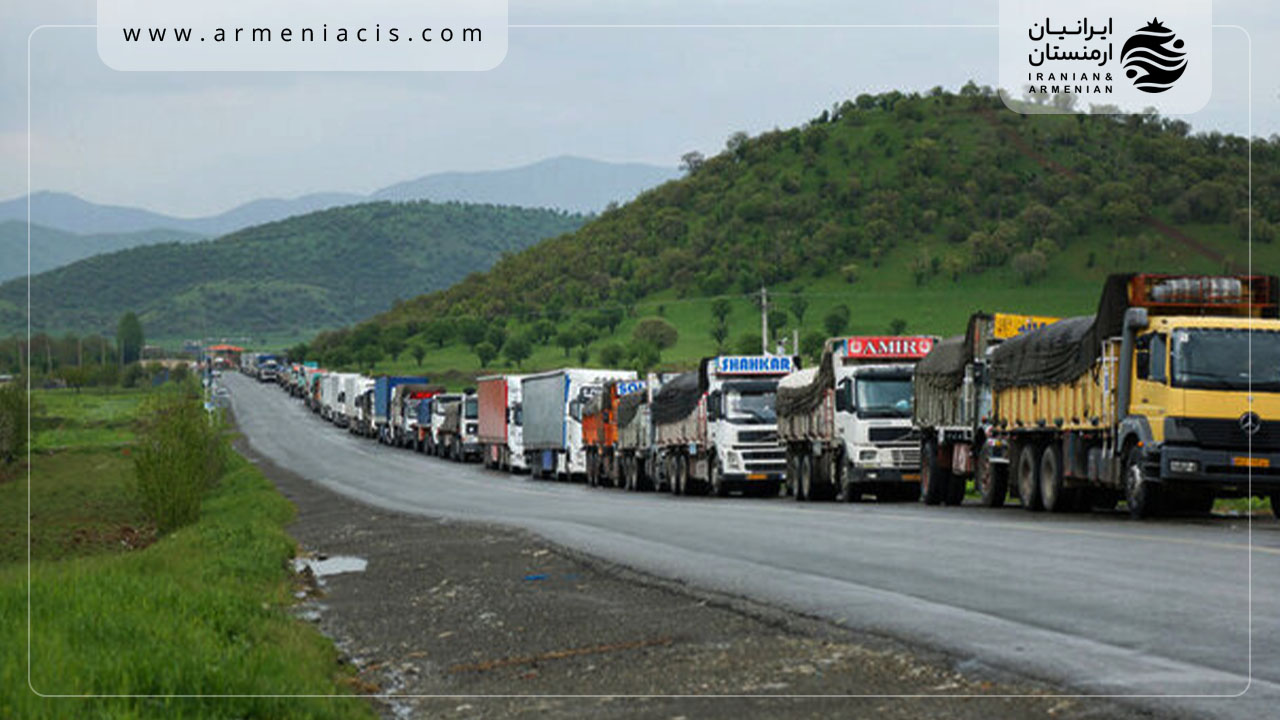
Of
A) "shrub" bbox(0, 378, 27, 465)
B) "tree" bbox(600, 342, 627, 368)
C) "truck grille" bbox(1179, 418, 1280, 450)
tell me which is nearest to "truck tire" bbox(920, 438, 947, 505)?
"truck grille" bbox(1179, 418, 1280, 450)

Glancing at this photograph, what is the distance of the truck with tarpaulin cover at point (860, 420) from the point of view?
118ft

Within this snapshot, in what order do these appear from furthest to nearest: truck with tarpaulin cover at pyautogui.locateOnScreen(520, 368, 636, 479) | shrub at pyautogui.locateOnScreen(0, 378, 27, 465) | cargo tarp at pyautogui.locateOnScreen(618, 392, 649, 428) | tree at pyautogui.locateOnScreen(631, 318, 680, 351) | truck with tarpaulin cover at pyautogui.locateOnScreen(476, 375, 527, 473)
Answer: tree at pyautogui.locateOnScreen(631, 318, 680, 351)
shrub at pyautogui.locateOnScreen(0, 378, 27, 465)
truck with tarpaulin cover at pyautogui.locateOnScreen(476, 375, 527, 473)
truck with tarpaulin cover at pyautogui.locateOnScreen(520, 368, 636, 479)
cargo tarp at pyautogui.locateOnScreen(618, 392, 649, 428)

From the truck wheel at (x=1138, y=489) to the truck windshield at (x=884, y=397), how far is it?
10700 millimetres

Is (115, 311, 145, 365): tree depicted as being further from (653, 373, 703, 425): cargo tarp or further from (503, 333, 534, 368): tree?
(503, 333, 534, 368): tree

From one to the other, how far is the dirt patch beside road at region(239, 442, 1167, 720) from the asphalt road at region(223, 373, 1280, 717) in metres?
0.53

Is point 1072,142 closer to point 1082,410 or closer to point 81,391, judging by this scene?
point 81,391

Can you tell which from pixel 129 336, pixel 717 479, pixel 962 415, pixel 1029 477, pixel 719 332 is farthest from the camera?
pixel 719 332

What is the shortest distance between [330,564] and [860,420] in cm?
1439

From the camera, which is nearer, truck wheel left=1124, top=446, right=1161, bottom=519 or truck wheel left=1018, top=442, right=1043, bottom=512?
truck wheel left=1124, top=446, right=1161, bottom=519

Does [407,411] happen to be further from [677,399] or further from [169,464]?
[169,464]

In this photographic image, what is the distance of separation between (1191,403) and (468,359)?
156m

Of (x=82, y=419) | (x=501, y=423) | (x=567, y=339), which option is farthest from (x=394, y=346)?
(x=501, y=423)

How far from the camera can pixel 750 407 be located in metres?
42.5

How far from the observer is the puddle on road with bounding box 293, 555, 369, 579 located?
23.2 meters
